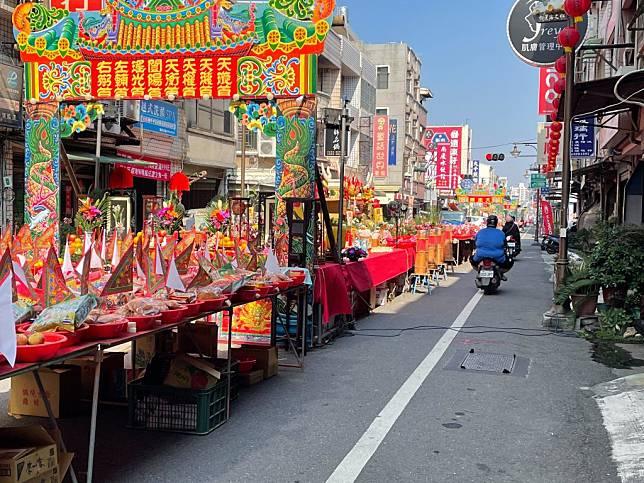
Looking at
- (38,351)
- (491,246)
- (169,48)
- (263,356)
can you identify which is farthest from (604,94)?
(38,351)

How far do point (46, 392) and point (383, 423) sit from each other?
2.83 m

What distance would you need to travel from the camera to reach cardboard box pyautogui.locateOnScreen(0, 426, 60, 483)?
3.54 m

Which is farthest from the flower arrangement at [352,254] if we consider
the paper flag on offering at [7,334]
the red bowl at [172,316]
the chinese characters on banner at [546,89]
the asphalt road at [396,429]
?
the chinese characters on banner at [546,89]

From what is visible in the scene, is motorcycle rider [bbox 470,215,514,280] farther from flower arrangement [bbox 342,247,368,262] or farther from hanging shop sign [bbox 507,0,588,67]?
flower arrangement [bbox 342,247,368,262]

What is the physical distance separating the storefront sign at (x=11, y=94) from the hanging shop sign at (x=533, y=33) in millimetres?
10642

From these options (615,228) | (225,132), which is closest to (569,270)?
(615,228)

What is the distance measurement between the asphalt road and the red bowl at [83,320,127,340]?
3.38ft

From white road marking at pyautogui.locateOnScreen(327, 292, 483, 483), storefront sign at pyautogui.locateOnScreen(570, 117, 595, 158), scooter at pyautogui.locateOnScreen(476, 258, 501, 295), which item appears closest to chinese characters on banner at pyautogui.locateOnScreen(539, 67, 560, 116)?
storefront sign at pyautogui.locateOnScreen(570, 117, 595, 158)

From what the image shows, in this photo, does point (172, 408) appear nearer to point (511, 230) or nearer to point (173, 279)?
point (173, 279)

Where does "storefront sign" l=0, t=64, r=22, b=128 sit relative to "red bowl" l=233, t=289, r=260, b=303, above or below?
above

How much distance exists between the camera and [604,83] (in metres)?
9.88

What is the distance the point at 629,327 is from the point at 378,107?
1914 inches

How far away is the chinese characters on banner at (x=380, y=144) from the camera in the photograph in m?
43.8

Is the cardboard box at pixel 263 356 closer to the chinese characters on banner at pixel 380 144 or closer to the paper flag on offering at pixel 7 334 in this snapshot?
the paper flag on offering at pixel 7 334
